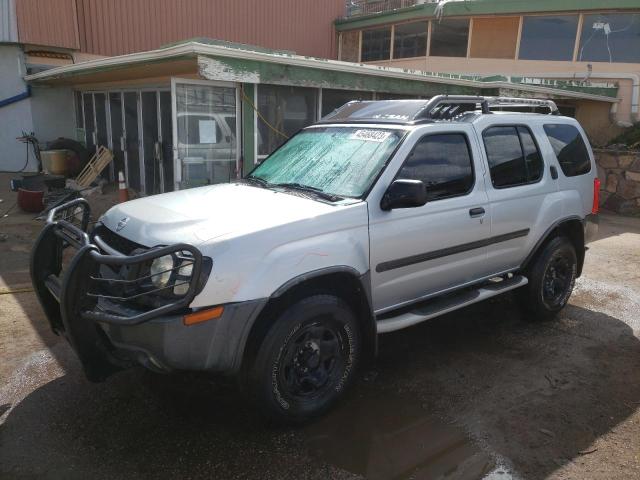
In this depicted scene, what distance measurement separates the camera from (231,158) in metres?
8.98

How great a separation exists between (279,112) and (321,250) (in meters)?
6.46

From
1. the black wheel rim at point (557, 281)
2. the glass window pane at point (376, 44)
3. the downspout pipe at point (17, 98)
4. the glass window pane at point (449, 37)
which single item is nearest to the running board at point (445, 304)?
the black wheel rim at point (557, 281)

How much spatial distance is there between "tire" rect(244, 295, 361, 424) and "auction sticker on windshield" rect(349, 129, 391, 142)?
1308 mm

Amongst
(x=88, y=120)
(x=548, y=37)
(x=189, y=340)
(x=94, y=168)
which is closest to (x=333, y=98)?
(x=94, y=168)

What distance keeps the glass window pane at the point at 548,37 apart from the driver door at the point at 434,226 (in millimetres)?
17201

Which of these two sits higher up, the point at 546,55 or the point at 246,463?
the point at 546,55

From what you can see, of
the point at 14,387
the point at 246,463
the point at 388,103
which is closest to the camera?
the point at 246,463

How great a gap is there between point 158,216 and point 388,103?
2196 mm

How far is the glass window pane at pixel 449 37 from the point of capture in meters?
20.0

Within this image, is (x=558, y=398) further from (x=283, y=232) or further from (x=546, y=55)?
(x=546, y=55)

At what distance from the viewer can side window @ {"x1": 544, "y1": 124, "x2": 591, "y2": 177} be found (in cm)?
493

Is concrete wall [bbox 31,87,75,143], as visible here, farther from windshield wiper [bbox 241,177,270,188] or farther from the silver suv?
windshield wiper [bbox 241,177,270,188]

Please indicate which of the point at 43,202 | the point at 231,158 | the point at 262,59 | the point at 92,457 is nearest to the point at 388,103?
the point at 92,457

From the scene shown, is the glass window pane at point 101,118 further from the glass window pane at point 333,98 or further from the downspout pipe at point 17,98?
the glass window pane at point 333,98
